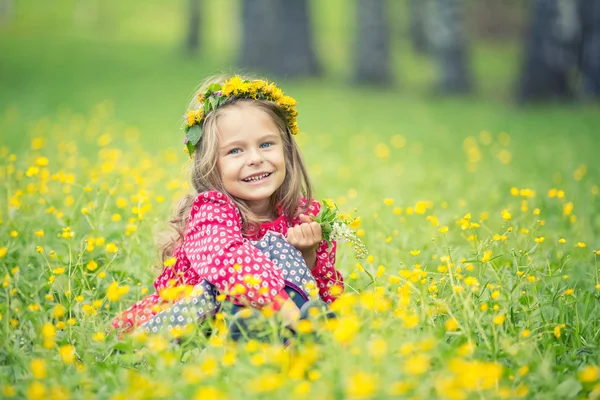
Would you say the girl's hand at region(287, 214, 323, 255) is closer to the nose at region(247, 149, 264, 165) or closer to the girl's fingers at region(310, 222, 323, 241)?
the girl's fingers at region(310, 222, 323, 241)

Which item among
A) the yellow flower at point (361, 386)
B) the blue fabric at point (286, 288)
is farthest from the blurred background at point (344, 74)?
the yellow flower at point (361, 386)

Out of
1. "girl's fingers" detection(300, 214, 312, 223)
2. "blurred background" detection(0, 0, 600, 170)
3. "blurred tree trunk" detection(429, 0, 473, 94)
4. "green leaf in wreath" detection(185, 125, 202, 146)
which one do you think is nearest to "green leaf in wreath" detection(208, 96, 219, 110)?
"green leaf in wreath" detection(185, 125, 202, 146)

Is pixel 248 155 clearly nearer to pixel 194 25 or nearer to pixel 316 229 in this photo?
pixel 316 229

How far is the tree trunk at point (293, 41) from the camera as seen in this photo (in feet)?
50.2

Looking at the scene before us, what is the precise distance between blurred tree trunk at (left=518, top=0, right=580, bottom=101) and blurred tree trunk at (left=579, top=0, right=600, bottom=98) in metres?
0.19

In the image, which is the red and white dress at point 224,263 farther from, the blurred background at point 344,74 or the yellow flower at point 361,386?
the blurred background at point 344,74

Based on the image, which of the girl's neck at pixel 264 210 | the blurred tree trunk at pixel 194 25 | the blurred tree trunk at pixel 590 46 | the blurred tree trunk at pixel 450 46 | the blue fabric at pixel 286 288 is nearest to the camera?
the blue fabric at pixel 286 288

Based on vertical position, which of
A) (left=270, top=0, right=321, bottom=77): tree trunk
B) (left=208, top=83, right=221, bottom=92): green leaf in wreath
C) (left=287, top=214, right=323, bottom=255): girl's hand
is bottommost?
(left=287, top=214, right=323, bottom=255): girl's hand

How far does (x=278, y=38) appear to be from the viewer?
15.2 metres

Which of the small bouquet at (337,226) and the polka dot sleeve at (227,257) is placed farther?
the small bouquet at (337,226)

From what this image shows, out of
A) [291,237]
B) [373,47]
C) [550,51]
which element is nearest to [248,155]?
[291,237]

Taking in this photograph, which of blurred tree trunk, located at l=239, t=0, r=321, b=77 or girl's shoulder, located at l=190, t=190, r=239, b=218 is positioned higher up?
blurred tree trunk, located at l=239, t=0, r=321, b=77

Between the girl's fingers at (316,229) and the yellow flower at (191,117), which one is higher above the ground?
the yellow flower at (191,117)

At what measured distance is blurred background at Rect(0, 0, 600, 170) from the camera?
411 inches
